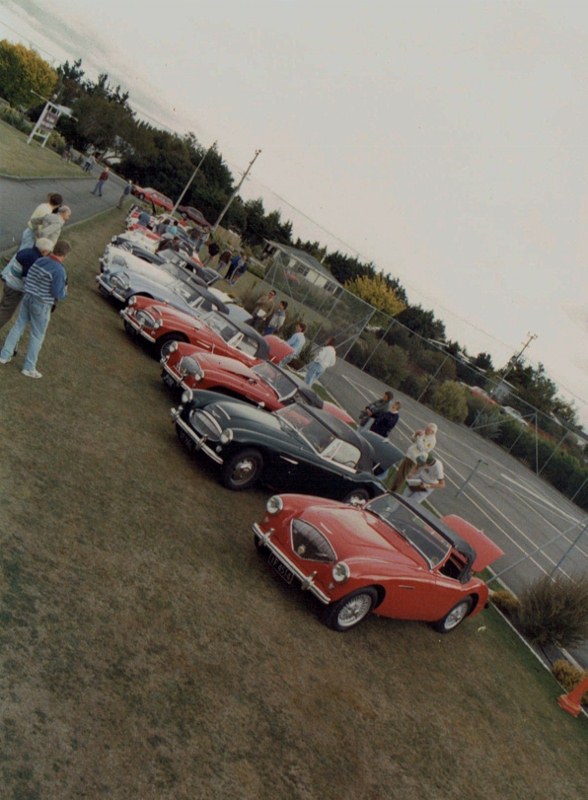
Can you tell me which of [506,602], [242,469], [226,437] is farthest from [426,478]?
[226,437]

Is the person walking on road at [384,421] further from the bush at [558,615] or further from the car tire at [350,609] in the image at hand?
the car tire at [350,609]

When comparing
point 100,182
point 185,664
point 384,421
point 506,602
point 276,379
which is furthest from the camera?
point 100,182

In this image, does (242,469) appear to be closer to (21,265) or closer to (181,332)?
(21,265)

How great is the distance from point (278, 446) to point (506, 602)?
5.36 meters

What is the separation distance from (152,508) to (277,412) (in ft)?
11.3

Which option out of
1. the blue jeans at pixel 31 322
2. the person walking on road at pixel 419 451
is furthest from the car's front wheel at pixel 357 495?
the blue jeans at pixel 31 322

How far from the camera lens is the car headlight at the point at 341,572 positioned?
6746 mm

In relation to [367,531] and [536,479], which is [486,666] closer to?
[367,531]

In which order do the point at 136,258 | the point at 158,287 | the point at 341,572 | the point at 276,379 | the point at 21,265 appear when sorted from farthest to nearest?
the point at 136,258, the point at 158,287, the point at 276,379, the point at 21,265, the point at 341,572

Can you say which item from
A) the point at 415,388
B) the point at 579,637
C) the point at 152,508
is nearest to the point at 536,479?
the point at 415,388

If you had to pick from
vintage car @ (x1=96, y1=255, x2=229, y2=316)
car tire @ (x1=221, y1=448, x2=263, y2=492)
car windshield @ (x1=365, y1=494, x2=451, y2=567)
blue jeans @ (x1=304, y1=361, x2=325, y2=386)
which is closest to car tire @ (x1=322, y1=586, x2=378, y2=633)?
car windshield @ (x1=365, y1=494, x2=451, y2=567)

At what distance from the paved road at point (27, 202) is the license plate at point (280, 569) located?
8151 mm

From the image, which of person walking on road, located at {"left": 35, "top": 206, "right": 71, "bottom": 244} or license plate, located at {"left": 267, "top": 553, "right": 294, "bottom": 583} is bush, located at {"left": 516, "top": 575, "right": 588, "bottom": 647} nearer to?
license plate, located at {"left": 267, "top": 553, "right": 294, "bottom": 583}

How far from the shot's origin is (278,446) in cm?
880
